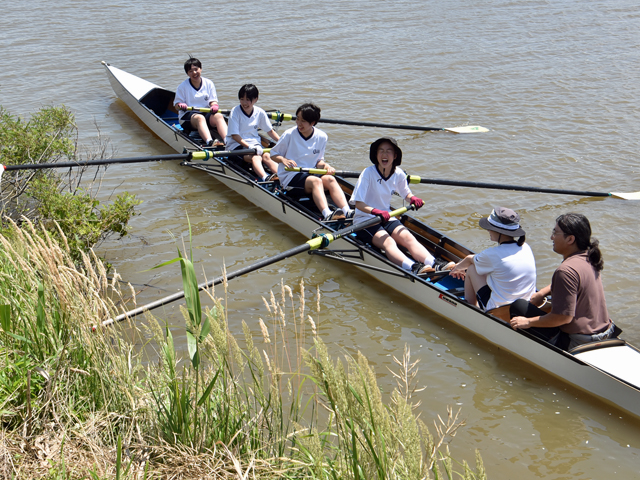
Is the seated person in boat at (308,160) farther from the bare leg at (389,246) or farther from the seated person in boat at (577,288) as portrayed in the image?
the seated person in boat at (577,288)

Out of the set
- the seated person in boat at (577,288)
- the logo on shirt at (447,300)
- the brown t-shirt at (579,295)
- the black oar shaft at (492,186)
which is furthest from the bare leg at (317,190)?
the brown t-shirt at (579,295)

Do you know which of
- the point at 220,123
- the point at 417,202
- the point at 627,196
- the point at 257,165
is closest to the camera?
the point at 417,202

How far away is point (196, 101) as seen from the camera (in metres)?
11.6

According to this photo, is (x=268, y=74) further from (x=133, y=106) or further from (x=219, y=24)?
(x=219, y=24)

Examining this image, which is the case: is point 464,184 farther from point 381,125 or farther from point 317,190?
point 381,125

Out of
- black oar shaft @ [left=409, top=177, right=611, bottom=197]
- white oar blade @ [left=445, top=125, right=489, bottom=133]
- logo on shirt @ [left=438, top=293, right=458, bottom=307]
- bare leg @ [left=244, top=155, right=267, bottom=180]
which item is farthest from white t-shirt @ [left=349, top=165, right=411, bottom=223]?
white oar blade @ [left=445, top=125, right=489, bottom=133]

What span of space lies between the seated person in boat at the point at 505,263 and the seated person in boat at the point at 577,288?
41cm

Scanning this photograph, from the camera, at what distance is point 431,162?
440 inches

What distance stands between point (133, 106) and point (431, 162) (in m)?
7.30

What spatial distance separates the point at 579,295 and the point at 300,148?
479 cm

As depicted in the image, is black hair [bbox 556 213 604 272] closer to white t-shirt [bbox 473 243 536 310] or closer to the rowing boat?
white t-shirt [bbox 473 243 536 310]

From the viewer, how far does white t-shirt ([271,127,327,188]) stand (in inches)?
340

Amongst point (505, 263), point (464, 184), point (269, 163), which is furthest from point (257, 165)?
point (505, 263)

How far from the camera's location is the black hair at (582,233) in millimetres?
5121
